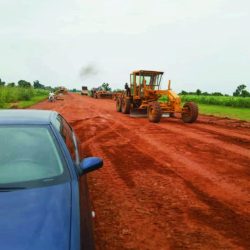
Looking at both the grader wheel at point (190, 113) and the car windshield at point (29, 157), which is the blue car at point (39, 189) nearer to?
the car windshield at point (29, 157)

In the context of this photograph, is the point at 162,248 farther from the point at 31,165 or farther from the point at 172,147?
the point at 172,147

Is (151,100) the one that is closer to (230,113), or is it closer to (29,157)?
(230,113)

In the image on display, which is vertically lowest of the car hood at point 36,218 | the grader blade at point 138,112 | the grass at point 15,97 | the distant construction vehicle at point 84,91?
the distant construction vehicle at point 84,91

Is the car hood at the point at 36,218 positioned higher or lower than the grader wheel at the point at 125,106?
higher

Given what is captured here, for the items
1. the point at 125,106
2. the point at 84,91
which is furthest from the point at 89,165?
the point at 84,91

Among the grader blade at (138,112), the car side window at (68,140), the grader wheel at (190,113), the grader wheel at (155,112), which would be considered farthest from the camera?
the grader blade at (138,112)

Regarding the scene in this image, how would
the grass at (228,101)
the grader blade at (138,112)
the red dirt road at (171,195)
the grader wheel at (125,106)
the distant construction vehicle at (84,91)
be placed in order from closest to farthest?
the red dirt road at (171,195)
the grader blade at (138,112)
the grader wheel at (125,106)
the grass at (228,101)
the distant construction vehicle at (84,91)

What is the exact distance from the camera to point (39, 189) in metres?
2.84

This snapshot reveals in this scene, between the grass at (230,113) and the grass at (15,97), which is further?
the grass at (15,97)

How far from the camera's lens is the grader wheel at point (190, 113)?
15406 mm

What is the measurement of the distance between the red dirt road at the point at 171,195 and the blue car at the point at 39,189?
1.07m

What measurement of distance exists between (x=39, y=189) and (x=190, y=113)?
1328cm

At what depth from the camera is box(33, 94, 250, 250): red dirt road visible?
12.8ft

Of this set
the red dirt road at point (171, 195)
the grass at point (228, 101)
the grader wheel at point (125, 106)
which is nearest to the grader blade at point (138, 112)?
the grader wheel at point (125, 106)
